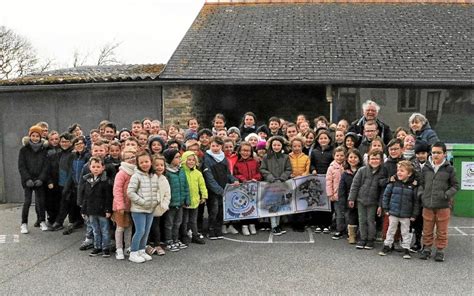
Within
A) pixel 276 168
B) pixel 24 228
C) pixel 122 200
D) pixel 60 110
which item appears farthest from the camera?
pixel 60 110

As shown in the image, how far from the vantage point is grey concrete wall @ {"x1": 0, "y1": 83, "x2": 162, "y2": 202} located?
10.8 meters

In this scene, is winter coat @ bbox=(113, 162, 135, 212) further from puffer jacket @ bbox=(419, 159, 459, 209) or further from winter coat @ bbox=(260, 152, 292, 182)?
puffer jacket @ bbox=(419, 159, 459, 209)

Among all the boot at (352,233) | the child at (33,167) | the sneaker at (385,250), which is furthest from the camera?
the child at (33,167)

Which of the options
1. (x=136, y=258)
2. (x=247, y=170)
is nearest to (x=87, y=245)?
(x=136, y=258)

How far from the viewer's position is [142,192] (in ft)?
19.4

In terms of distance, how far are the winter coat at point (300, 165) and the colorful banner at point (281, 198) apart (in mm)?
89

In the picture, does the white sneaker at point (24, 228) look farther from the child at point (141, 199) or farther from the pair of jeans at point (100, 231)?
the child at point (141, 199)

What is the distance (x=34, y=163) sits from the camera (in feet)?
24.9

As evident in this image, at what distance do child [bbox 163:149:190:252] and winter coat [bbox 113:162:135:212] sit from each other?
22.9 inches

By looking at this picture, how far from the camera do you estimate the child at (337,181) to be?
6961mm

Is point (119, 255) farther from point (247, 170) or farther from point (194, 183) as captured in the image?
point (247, 170)

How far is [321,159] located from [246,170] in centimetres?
120

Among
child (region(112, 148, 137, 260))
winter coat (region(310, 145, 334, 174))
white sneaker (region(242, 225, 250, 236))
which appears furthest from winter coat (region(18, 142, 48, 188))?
winter coat (region(310, 145, 334, 174))

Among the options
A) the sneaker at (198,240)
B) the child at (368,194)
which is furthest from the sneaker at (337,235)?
the sneaker at (198,240)
